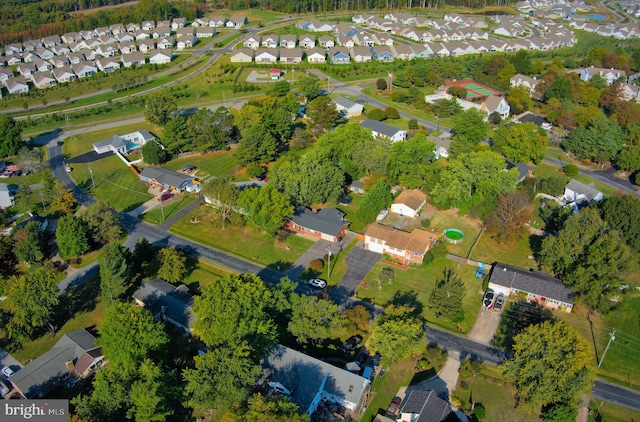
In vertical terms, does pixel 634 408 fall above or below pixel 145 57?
below

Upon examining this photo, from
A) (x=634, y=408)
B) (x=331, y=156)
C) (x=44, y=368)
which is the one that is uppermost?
(x=331, y=156)

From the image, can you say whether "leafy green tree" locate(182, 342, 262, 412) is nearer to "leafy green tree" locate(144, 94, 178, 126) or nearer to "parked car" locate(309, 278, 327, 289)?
"parked car" locate(309, 278, 327, 289)

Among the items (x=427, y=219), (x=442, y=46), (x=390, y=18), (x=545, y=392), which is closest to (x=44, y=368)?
(x=545, y=392)

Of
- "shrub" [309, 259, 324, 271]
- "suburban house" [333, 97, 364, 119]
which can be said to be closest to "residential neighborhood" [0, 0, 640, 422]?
"shrub" [309, 259, 324, 271]

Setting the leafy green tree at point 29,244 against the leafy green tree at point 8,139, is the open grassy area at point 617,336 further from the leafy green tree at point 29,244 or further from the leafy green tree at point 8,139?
the leafy green tree at point 8,139

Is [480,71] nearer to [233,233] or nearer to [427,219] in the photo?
[427,219]

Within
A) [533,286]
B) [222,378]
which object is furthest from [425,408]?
[533,286]

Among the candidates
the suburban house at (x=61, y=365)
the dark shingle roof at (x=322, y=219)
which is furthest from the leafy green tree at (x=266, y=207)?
the suburban house at (x=61, y=365)
